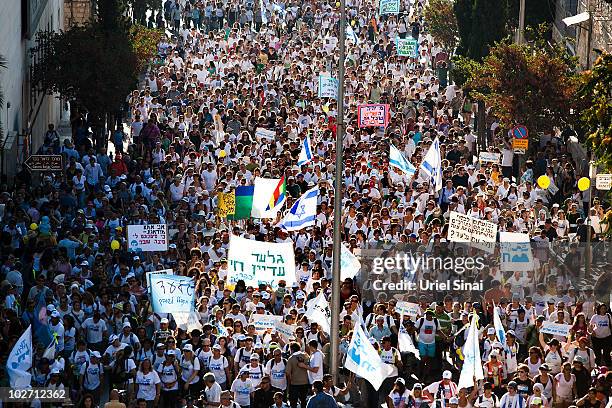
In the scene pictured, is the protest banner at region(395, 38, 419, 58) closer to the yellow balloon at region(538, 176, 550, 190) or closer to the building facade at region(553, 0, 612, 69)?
the building facade at region(553, 0, 612, 69)

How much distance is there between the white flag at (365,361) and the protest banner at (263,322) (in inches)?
68.9

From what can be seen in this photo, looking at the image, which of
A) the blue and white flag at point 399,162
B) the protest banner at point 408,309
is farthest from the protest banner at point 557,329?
the blue and white flag at point 399,162

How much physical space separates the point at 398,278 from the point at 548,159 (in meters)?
12.6

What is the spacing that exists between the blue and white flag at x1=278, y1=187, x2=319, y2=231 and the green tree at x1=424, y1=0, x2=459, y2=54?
90.8 ft

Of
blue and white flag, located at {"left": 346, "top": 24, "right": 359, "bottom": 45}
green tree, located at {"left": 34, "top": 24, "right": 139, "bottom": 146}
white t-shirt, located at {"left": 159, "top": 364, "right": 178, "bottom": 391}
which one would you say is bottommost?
white t-shirt, located at {"left": 159, "top": 364, "right": 178, "bottom": 391}

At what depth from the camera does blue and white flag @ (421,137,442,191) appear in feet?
116

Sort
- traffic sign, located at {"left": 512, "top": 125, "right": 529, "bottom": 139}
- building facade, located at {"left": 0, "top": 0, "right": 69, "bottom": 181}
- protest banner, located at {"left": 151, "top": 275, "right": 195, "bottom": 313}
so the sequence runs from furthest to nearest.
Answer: building facade, located at {"left": 0, "top": 0, "right": 69, "bottom": 181} → traffic sign, located at {"left": 512, "top": 125, "right": 529, "bottom": 139} → protest banner, located at {"left": 151, "top": 275, "right": 195, "bottom": 313}

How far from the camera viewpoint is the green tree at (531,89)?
1636 inches

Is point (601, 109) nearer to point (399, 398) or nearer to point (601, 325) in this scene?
point (601, 325)

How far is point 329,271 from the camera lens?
30.1 m

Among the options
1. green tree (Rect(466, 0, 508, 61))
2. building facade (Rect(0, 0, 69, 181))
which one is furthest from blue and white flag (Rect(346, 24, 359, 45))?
building facade (Rect(0, 0, 69, 181))

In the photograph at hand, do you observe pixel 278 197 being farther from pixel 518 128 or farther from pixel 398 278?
pixel 518 128

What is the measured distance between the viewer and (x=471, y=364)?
2444 centimetres

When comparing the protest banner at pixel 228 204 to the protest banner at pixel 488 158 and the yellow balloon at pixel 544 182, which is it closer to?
the yellow balloon at pixel 544 182
